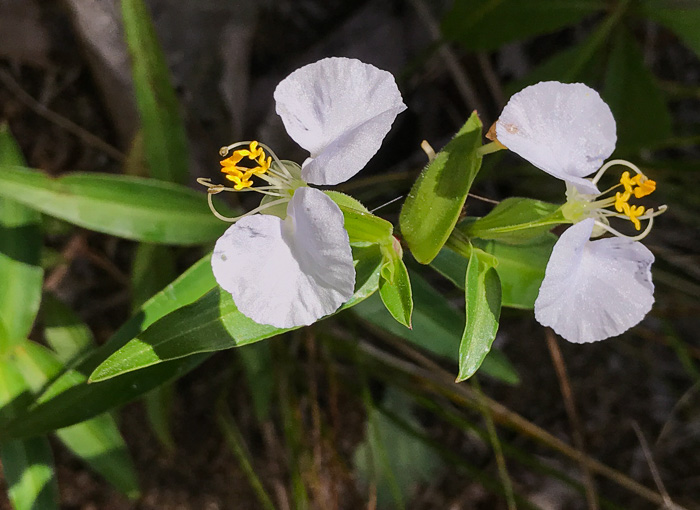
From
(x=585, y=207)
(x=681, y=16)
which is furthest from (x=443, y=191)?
(x=681, y=16)

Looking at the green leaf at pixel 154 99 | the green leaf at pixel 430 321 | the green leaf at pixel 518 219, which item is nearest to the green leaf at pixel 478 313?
the green leaf at pixel 518 219

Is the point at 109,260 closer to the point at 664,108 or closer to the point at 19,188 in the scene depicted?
the point at 19,188

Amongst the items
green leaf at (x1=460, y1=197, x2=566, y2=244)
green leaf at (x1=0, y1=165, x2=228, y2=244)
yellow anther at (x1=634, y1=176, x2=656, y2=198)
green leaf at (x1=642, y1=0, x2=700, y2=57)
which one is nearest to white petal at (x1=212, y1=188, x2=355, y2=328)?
green leaf at (x1=460, y1=197, x2=566, y2=244)

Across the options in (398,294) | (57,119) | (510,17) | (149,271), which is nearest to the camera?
(398,294)

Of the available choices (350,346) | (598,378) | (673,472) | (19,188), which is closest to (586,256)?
(350,346)

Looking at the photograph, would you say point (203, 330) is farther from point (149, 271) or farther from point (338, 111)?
point (149, 271)

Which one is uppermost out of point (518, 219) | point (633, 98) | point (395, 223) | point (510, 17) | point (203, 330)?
point (203, 330)

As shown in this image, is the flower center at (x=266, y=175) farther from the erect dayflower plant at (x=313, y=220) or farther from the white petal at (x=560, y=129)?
the white petal at (x=560, y=129)
